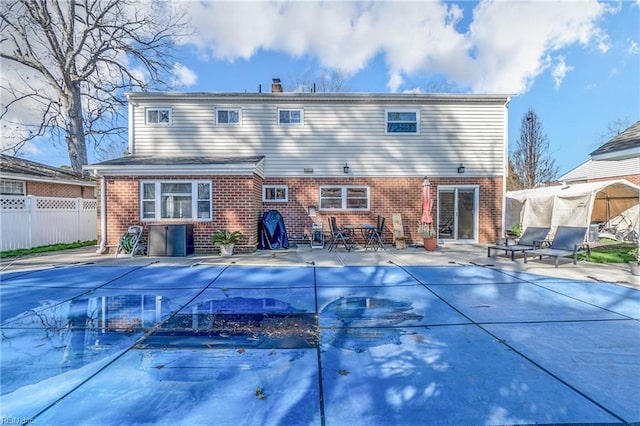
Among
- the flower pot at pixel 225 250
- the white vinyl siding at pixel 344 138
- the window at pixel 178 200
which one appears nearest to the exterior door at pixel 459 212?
the white vinyl siding at pixel 344 138

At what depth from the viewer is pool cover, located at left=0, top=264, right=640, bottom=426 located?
7.56ft

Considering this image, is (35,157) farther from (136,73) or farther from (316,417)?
(316,417)

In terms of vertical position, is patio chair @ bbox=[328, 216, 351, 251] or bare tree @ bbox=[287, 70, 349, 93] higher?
bare tree @ bbox=[287, 70, 349, 93]

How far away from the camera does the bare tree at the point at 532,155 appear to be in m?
25.7

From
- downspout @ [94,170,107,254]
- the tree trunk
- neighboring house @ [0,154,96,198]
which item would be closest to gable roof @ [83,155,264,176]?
downspout @ [94,170,107,254]

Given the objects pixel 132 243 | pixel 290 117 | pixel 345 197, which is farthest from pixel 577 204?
pixel 132 243

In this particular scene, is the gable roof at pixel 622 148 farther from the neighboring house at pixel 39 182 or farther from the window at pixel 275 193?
the neighboring house at pixel 39 182

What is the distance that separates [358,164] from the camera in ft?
38.9

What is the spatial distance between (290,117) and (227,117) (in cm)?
254

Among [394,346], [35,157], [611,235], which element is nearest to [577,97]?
[611,235]

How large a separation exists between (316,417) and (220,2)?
13569mm

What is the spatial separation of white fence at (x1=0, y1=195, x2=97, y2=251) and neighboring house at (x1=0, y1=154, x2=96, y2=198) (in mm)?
2182

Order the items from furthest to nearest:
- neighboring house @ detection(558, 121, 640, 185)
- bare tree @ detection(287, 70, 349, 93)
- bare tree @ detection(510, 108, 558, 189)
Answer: bare tree @ detection(510, 108, 558, 189) → bare tree @ detection(287, 70, 349, 93) → neighboring house @ detection(558, 121, 640, 185)

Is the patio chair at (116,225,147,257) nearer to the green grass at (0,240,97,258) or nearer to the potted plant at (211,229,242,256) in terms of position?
the potted plant at (211,229,242,256)
